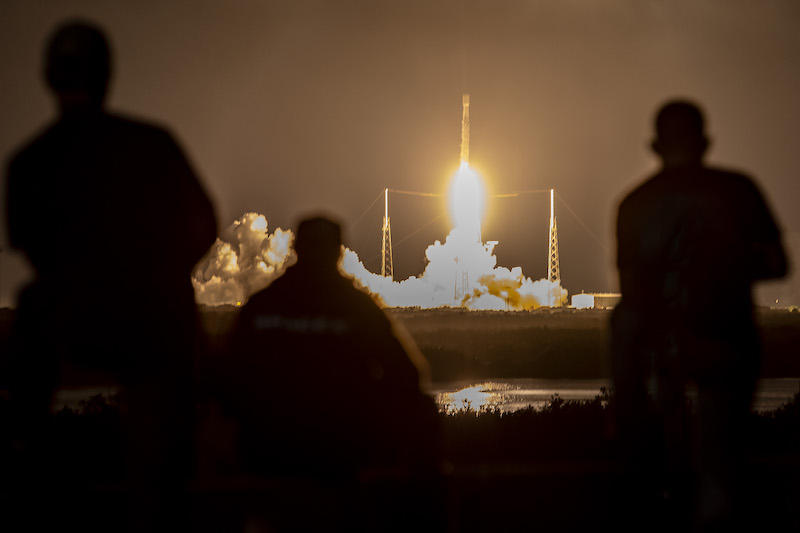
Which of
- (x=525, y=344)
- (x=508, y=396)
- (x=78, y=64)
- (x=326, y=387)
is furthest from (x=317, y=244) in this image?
(x=525, y=344)

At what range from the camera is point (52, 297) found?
3660 millimetres

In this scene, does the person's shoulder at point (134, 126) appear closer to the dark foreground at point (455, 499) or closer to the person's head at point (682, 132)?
the dark foreground at point (455, 499)

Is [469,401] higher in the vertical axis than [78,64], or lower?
lower

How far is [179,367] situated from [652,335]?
102 inches

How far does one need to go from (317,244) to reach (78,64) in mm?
1289

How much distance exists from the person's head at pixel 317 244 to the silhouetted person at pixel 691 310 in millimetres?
1745

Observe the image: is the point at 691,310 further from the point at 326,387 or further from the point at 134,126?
the point at 134,126

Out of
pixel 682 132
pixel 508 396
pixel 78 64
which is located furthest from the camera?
pixel 508 396

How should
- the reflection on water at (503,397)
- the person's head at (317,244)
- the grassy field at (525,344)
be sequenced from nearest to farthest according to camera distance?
the person's head at (317,244) < the reflection on water at (503,397) < the grassy field at (525,344)

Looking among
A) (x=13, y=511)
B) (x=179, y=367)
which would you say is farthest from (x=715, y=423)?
(x=13, y=511)

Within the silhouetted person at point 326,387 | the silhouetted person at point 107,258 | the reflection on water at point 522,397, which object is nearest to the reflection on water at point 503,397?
the reflection on water at point 522,397

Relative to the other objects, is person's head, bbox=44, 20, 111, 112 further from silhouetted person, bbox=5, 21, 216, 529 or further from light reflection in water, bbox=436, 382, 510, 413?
light reflection in water, bbox=436, 382, 510, 413

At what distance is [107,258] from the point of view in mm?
3607

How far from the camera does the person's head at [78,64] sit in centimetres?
370
